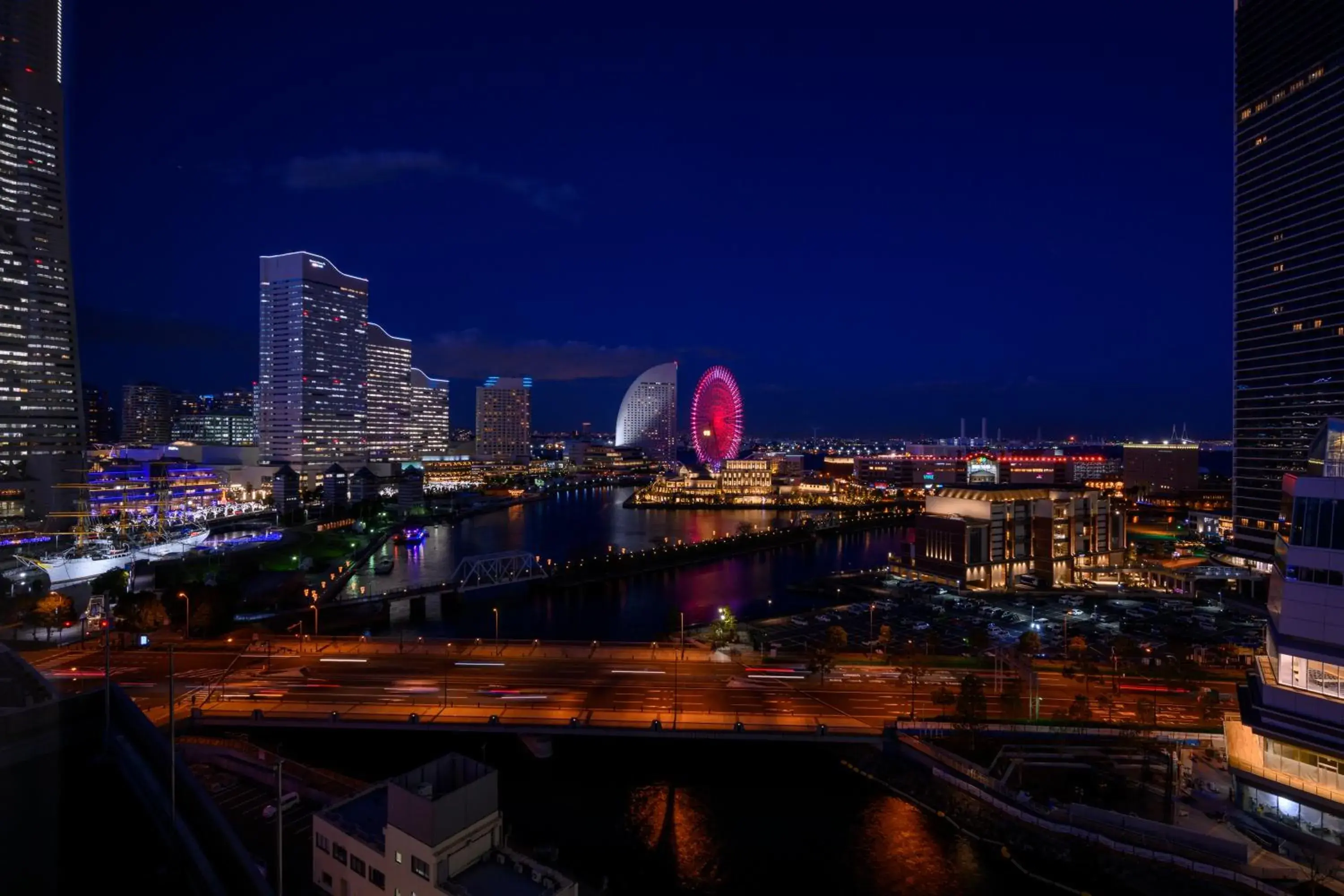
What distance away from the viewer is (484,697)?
27.7 ft

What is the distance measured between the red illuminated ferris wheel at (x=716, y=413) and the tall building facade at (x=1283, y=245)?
22.1m

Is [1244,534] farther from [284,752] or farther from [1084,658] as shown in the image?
[284,752]

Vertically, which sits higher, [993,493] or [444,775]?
[993,493]

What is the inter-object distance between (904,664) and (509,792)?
5726 mm

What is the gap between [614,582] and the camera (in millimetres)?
18141

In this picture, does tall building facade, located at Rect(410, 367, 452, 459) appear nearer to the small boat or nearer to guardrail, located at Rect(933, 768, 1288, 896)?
the small boat

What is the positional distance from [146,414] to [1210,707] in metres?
63.8

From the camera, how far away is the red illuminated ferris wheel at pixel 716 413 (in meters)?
37.4

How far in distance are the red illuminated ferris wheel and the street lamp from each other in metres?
27.8

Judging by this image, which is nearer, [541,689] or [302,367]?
[541,689]

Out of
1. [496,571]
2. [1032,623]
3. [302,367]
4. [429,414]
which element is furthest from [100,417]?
[1032,623]

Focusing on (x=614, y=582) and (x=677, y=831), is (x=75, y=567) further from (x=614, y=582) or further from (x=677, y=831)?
(x=677, y=831)

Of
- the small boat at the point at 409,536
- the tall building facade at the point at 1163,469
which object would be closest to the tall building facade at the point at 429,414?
the small boat at the point at 409,536

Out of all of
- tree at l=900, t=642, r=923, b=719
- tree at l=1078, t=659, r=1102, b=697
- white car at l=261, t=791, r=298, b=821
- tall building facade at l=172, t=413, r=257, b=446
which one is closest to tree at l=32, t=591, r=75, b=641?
white car at l=261, t=791, r=298, b=821
